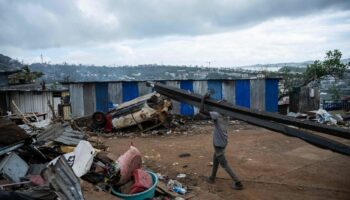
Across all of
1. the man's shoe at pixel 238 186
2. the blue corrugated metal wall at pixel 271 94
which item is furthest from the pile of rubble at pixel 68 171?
the blue corrugated metal wall at pixel 271 94

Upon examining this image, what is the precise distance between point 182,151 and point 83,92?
28.4ft

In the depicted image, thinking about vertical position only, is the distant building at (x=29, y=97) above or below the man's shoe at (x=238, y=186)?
above

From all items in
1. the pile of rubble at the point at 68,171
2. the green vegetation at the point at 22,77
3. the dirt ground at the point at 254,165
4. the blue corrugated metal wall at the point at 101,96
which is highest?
the green vegetation at the point at 22,77

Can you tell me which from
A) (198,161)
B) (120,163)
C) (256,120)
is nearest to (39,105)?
(198,161)

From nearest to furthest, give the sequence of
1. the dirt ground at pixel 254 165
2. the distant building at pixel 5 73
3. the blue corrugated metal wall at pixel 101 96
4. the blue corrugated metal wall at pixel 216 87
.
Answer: the dirt ground at pixel 254 165
the blue corrugated metal wall at pixel 101 96
the blue corrugated metal wall at pixel 216 87
the distant building at pixel 5 73

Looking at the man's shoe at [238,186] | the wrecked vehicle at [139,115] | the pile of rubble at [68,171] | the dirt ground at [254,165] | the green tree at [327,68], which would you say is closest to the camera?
the pile of rubble at [68,171]

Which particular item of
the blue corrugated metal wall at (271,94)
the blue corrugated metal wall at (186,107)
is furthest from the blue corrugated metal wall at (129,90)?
the blue corrugated metal wall at (271,94)

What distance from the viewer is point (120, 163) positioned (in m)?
6.95

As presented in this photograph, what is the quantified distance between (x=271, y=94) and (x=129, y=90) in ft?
28.5

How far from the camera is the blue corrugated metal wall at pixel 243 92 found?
20.7m

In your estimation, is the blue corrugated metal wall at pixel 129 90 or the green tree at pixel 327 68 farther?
the green tree at pixel 327 68

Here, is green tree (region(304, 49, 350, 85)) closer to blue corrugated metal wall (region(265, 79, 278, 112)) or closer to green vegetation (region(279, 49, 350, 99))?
green vegetation (region(279, 49, 350, 99))

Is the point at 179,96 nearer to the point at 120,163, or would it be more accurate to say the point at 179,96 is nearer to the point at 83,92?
the point at 120,163

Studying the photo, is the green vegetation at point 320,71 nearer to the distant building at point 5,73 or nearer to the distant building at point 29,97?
the distant building at point 29,97
